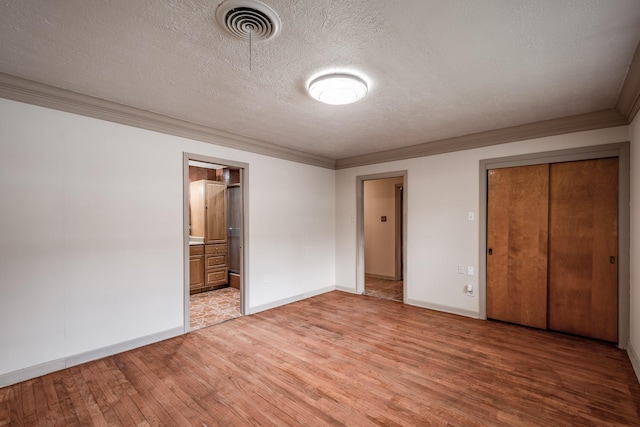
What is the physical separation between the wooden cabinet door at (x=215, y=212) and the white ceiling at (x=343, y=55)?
261 cm

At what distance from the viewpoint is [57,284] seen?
8.70 feet

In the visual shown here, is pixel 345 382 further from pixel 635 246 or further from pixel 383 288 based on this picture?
pixel 383 288

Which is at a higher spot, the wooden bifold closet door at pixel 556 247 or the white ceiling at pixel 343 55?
the white ceiling at pixel 343 55

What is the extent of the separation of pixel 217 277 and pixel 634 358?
5.74 m

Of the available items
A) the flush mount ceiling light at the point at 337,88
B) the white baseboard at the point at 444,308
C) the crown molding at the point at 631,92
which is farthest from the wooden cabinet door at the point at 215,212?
the crown molding at the point at 631,92

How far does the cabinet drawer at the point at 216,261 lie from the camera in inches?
218

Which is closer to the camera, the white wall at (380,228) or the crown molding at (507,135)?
the crown molding at (507,135)

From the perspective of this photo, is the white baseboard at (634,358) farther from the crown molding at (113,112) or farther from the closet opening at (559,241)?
the crown molding at (113,112)

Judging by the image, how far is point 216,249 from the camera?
5668 mm

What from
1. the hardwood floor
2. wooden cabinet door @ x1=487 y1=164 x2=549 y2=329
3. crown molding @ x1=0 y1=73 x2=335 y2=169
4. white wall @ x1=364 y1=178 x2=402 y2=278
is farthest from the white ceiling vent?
white wall @ x1=364 y1=178 x2=402 y2=278

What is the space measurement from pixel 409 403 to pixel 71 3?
3301 mm

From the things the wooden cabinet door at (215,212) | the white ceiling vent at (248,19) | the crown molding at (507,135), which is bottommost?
the wooden cabinet door at (215,212)

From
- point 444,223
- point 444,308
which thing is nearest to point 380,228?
point 444,223

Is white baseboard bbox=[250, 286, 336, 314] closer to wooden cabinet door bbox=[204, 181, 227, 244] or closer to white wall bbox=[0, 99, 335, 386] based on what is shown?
white wall bbox=[0, 99, 335, 386]
